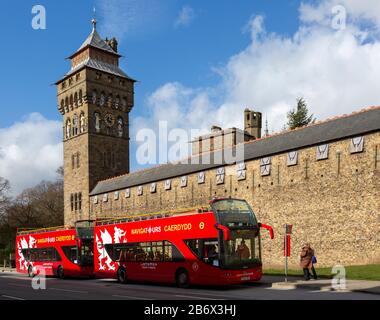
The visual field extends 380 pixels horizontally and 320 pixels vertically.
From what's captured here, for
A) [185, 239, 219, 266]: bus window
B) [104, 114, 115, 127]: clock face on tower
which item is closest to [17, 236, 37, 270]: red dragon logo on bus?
[185, 239, 219, 266]: bus window

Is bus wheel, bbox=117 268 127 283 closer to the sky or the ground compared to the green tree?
closer to the ground

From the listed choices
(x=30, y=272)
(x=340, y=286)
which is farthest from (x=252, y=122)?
(x=340, y=286)

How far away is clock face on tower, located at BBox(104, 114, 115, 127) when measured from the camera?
55250 mm

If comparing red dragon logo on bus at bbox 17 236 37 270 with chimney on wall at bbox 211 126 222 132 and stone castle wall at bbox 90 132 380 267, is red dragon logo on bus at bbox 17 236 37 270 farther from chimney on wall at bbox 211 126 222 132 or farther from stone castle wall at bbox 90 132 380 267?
chimney on wall at bbox 211 126 222 132

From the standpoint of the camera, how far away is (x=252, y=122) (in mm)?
59938

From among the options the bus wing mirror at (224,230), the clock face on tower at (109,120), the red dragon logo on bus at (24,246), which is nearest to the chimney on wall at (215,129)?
the clock face on tower at (109,120)

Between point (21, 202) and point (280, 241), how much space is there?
5810cm

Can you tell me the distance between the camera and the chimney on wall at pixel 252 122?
59500mm

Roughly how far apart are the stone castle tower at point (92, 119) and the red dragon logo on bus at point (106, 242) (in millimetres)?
27232

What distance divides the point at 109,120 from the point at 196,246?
3850 cm

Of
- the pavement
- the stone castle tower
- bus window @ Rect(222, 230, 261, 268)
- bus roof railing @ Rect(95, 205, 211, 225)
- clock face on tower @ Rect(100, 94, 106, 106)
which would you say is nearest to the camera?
the pavement

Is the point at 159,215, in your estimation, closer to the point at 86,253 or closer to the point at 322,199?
the point at 86,253

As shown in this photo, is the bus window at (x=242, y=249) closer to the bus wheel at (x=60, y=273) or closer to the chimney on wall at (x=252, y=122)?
the bus wheel at (x=60, y=273)
